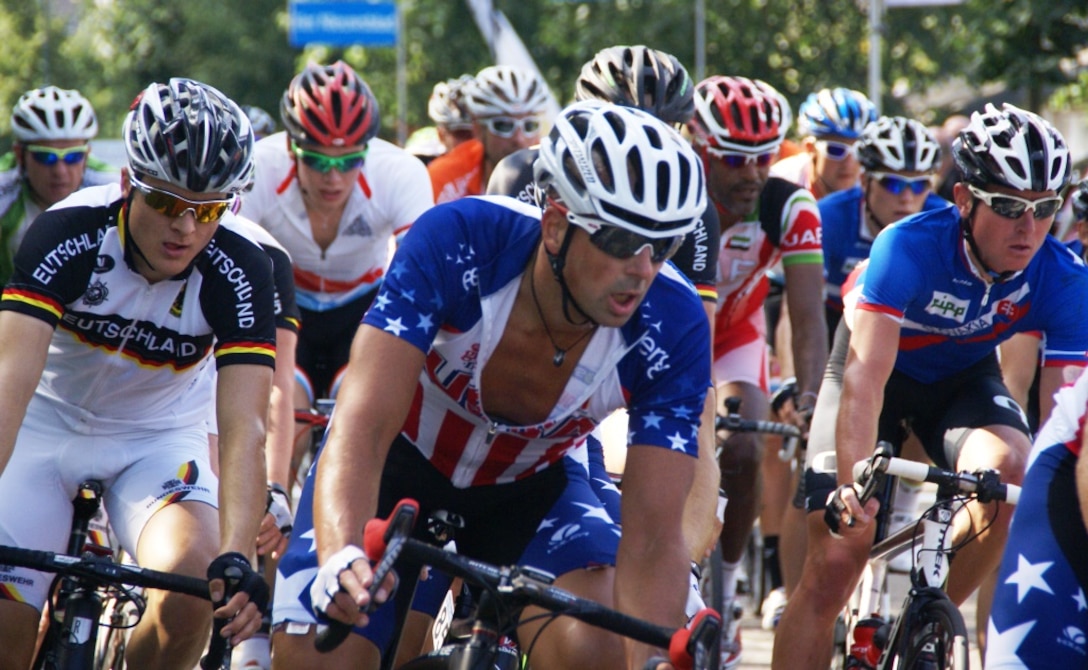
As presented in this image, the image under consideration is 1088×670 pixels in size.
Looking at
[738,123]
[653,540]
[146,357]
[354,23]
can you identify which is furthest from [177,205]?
[354,23]

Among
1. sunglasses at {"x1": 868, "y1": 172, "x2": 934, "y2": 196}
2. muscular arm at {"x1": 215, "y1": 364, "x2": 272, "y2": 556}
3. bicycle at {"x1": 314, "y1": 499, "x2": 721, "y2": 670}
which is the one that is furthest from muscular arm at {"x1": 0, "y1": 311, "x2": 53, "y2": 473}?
sunglasses at {"x1": 868, "y1": 172, "x2": 934, "y2": 196}

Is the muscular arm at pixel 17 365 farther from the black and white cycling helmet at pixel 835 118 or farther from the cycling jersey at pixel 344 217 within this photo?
the black and white cycling helmet at pixel 835 118

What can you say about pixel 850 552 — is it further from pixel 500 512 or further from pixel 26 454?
pixel 26 454

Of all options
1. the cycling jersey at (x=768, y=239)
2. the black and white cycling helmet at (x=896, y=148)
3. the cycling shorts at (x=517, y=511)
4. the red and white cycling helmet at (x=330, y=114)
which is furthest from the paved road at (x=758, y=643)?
the red and white cycling helmet at (x=330, y=114)

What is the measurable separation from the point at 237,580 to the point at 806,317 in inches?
167

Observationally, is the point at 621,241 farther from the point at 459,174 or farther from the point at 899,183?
the point at 459,174

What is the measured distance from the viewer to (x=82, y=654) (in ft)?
14.1

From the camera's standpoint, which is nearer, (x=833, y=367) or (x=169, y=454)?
(x=169, y=454)

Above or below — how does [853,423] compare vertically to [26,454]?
above

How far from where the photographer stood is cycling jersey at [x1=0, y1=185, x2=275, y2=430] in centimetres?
457

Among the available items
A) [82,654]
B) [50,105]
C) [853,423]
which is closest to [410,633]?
[82,654]

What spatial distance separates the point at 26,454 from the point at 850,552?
2.93 meters

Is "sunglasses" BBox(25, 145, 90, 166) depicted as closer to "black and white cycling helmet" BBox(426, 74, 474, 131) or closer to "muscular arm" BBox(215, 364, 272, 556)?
"muscular arm" BBox(215, 364, 272, 556)

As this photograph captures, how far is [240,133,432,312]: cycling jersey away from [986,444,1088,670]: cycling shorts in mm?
4641
